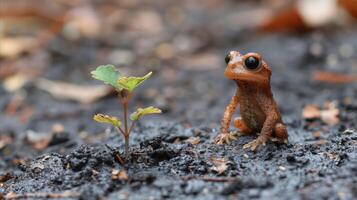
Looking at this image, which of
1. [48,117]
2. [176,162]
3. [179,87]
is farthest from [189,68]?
[176,162]

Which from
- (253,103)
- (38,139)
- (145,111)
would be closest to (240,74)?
(253,103)

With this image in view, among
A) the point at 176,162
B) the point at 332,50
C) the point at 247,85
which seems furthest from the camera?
the point at 332,50

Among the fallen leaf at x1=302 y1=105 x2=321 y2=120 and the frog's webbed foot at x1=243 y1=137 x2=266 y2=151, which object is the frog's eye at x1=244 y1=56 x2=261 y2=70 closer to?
the frog's webbed foot at x1=243 y1=137 x2=266 y2=151

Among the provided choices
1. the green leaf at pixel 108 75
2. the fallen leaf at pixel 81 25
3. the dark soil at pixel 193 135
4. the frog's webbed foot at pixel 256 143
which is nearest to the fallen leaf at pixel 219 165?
the dark soil at pixel 193 135

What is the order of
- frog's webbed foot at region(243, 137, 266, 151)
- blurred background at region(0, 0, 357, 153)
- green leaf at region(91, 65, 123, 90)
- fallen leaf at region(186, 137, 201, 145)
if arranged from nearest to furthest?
1. green leaf at region(91, 65, 123, 90)
2. frog's webbed foot at region(243, 137, 266, 151)
3. fallen leaf at region(186, 137, 201, 145)
4. blurred background at region(0, 0, 357, 153)

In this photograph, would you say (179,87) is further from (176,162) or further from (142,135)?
(176,162)

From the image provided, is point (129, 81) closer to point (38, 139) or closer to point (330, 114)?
point (38, 139)

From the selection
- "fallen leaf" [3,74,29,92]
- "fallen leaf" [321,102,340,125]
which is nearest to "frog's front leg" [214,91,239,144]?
"fallen leaf" [321,102,340,125]
